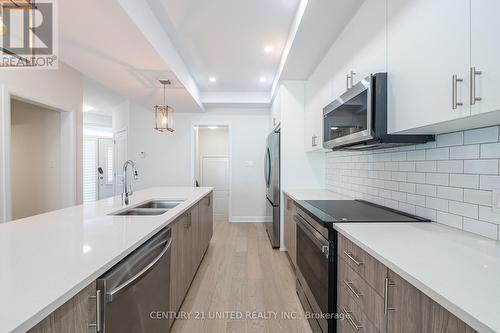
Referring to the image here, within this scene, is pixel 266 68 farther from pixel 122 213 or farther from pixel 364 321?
pixel 364 321

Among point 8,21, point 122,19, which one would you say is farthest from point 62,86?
point 122,19

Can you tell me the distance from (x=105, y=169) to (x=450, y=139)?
7.51m

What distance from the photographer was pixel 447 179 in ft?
4.17

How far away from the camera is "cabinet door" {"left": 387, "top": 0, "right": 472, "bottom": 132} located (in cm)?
89

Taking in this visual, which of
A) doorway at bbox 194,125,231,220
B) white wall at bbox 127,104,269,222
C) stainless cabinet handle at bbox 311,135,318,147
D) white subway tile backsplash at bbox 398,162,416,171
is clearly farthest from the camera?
doorway at bbox 194,125,231,220

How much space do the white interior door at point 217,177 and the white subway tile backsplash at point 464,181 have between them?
15.7 feet

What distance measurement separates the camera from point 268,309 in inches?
78.3

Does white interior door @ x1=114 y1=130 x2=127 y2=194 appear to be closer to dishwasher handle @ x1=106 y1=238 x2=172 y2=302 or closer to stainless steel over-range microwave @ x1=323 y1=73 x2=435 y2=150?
dishwasher handle @ x1=106 y1=238 x2=172 y2=302

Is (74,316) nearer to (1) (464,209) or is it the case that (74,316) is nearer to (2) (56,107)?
(1) (464,209)

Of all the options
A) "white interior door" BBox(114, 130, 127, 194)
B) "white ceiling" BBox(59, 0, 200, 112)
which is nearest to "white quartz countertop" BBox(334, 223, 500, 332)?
"white ceiling" BBox(59, 0, 200, 112)

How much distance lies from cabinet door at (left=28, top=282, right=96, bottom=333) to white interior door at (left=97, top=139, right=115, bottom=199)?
6.51 meters

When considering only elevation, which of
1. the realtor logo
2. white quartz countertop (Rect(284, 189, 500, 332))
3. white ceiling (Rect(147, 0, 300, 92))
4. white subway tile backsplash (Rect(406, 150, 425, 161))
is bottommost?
white quartz countertop (Rect(284, 189, 500, 332))

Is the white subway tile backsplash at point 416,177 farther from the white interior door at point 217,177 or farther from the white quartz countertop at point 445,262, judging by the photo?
the white interior door at point 217,177

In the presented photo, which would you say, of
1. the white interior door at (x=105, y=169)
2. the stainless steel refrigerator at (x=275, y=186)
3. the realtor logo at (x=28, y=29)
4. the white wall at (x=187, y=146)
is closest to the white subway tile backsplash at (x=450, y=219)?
the stainless steel refrigerator at (x=275, y=186)
